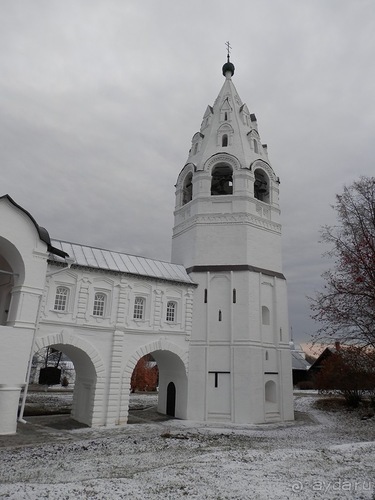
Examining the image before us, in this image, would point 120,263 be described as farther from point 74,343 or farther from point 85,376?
point 85,376

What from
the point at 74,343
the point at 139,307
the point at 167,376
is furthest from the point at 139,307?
the point at 167,376

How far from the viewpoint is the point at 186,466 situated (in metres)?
9.76

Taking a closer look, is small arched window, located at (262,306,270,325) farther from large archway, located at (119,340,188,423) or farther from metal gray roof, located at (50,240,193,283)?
large archway, located at (119,340,188,423)

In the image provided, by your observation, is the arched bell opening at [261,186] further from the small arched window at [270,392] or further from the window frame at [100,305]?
the window frame at [100,305]

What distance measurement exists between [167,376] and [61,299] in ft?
28.6

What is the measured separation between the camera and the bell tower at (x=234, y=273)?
67.4 feet

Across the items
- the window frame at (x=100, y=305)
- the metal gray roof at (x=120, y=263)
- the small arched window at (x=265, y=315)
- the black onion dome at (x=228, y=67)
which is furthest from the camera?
the black onion dome at (x=228, y=67)

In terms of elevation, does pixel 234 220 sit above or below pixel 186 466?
above

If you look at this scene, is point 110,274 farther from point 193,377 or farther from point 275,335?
point 275,335

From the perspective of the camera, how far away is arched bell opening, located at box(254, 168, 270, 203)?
84.3 ft

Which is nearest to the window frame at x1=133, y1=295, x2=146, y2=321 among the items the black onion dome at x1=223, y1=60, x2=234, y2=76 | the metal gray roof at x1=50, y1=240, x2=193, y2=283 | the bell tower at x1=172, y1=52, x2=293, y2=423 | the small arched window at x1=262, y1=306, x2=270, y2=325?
the metal gray roof at x1=50, y1=240, x2=193, y2=283

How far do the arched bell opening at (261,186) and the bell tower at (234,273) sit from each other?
0.07 m

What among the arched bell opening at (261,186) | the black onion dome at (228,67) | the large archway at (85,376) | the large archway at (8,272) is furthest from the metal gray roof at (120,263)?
the black onion dome at (228,67)

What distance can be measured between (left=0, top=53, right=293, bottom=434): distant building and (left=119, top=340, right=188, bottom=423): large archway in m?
0.06
